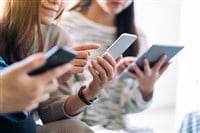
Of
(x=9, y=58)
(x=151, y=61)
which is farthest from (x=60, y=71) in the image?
(x=151, y=61)

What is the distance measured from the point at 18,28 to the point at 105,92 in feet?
1.96

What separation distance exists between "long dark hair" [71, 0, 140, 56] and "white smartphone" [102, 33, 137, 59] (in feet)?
1.55

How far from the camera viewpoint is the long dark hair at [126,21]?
1362mm

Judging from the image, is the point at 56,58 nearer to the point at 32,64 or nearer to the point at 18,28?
the point at 32,64

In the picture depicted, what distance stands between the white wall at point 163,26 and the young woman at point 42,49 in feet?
1.90

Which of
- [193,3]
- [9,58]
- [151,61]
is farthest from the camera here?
[193,3]

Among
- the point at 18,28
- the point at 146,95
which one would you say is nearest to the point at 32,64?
the point at 18,28

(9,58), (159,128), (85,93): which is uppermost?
(9,58)

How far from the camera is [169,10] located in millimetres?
1473

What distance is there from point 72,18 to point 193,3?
47cm

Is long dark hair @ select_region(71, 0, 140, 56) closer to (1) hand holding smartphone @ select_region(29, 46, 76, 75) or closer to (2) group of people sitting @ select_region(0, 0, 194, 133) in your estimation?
(2) group of people sitting @ select_region(0, 0, 194, 133)

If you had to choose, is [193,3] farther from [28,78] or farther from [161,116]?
[28,78]

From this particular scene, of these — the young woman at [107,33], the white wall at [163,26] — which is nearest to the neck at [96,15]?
the young woman at [107,33]

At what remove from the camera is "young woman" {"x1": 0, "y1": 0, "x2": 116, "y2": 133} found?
2.67 feet
